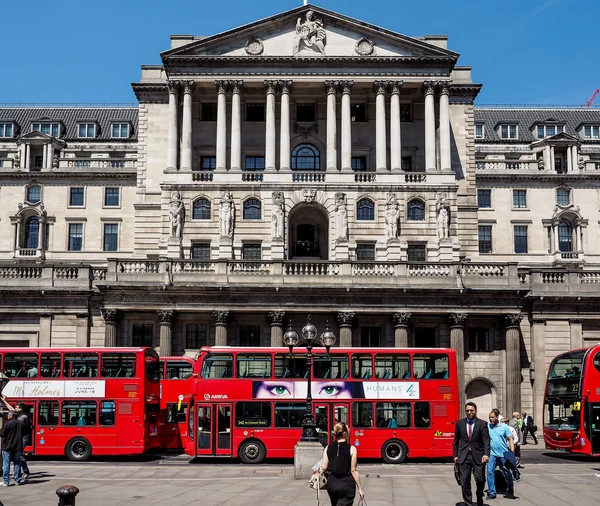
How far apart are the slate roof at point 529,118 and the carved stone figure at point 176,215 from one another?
46.8 meters

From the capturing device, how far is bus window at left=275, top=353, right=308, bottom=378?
119ft

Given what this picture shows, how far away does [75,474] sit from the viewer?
3127cm

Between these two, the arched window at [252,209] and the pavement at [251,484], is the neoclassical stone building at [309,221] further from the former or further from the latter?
the pavement at [251,484]

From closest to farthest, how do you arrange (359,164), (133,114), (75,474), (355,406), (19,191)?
1. (75,474)
2. (355,406)
3. (359,164)
4. (19,191)
5. (133,114)

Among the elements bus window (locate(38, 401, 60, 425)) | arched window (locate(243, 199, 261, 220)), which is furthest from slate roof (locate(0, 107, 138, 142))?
bus window (locate(38, 401, 60, 425))

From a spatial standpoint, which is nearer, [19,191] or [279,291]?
[279,291]

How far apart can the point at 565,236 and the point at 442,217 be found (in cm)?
2854

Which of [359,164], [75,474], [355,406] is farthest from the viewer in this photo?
[359,164]

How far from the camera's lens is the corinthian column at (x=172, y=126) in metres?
60.6

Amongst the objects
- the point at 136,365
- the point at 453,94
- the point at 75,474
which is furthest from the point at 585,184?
the point at 75,474

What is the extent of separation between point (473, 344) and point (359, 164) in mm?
17368

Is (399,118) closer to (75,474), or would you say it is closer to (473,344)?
(473,344)

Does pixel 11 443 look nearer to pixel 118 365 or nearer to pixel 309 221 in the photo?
pixel 118 365

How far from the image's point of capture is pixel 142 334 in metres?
52.8
